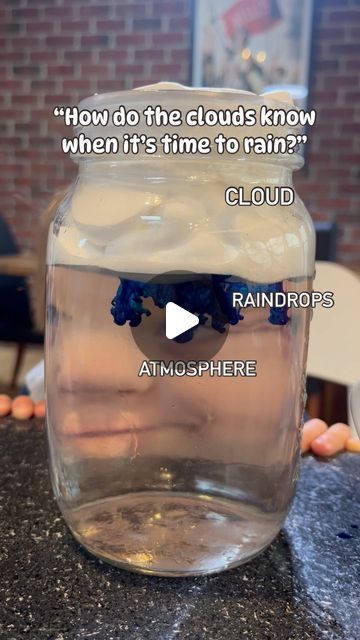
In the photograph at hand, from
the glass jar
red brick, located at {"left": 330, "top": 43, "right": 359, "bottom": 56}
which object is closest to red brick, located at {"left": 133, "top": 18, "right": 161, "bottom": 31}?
red brick, located at {"left": 330, "top": 43, "right": 359, "bottom": 56}

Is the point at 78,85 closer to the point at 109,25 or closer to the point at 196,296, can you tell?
the point at 109,25

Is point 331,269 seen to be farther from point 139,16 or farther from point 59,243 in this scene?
point 139,16

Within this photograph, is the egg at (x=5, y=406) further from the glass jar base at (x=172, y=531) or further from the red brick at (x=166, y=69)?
the red brick at (x=166, y=69)

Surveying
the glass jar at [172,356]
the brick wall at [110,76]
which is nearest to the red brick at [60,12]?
the brick wall at [110,76]

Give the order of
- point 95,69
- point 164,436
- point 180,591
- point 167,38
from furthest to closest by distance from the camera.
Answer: point 95,69
point 167,38
point 164,436
point 180,591

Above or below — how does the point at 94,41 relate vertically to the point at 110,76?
above

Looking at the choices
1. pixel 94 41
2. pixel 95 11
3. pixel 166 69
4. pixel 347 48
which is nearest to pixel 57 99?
pixel 94 41
